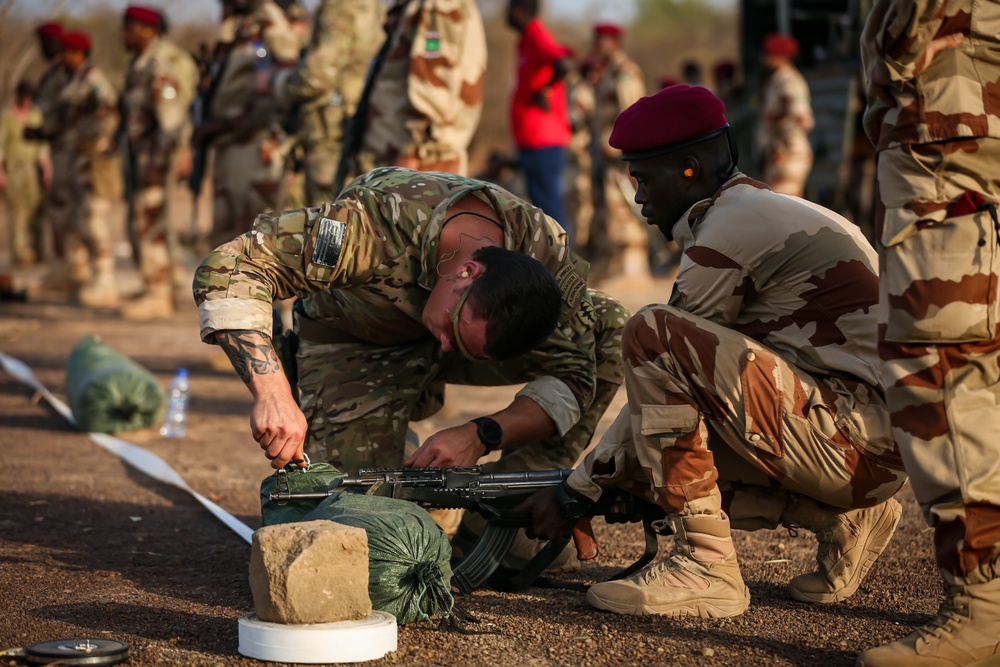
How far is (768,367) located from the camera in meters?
3.12

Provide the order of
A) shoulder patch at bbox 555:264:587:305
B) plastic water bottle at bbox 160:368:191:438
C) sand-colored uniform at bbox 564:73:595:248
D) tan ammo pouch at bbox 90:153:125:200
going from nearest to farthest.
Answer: shoulder patch at bbox 555:264:587:305 → plastic water bottle at bbox 160:368:191:438 → tan ammo pouch at bbox 90:153:125:200 → sand-colored uniform at bbox 564:73:595:248

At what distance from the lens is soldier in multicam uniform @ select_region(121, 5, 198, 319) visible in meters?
10.7

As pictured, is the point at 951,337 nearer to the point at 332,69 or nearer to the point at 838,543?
the point at 838,543

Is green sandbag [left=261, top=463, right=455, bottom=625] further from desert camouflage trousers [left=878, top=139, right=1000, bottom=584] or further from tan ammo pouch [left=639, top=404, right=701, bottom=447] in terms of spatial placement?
desert camouflage trousers [left=878, top=139, right=1000, bottom=584]

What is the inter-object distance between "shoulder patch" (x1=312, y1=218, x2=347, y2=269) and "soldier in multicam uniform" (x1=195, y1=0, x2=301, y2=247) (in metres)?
5.19

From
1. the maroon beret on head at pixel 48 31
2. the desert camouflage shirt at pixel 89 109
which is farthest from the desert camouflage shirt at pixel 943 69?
the maroon beret on head at pixel 48 31

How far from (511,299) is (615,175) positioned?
390 inches

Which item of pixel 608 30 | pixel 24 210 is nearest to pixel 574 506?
pixel 608 30

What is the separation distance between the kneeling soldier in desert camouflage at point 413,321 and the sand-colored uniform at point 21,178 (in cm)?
1388

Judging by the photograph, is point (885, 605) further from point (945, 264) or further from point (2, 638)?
point (2, 638)

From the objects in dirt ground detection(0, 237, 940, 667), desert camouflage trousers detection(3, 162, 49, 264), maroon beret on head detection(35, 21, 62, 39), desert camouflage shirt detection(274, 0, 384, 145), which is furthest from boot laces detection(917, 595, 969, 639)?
desert camouflage trousers detection(3, 162, 49, 264)

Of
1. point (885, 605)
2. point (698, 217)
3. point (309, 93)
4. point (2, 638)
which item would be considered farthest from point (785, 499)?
point (309, 93)

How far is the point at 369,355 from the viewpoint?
4234mm

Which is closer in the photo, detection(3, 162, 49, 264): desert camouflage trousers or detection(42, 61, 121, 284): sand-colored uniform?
detection(42, 61, 121, 284): sand-colored uniform
